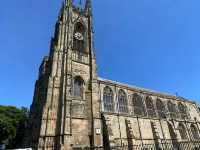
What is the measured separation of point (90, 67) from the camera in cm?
2911

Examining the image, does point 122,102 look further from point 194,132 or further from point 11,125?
point 11,125

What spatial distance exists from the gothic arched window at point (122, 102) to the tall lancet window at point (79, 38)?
399 inches

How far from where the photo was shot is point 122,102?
3064 cm

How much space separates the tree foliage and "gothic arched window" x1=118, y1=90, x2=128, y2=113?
1687 cm

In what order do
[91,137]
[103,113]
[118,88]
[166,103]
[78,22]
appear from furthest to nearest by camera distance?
1. [166,103]
2. [78,22]
3. [118,88]
4. [103,113]
5. [91,137]

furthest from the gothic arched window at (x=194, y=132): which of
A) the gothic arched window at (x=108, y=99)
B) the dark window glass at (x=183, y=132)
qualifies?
the gothic arched window at (x=108, y=99)

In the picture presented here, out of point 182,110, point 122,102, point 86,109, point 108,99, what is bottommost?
point 86,109

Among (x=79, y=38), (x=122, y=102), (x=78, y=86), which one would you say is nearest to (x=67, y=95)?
(x=78, y=86)

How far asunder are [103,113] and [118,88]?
7.16 metres

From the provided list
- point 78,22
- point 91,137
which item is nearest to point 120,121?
point 91,137

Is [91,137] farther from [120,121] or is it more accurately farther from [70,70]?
[70,70]

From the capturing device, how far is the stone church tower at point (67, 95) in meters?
21.5

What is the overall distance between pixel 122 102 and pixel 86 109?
802cm

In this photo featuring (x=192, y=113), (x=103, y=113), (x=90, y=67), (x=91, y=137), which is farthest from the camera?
(x=192, y=113)
